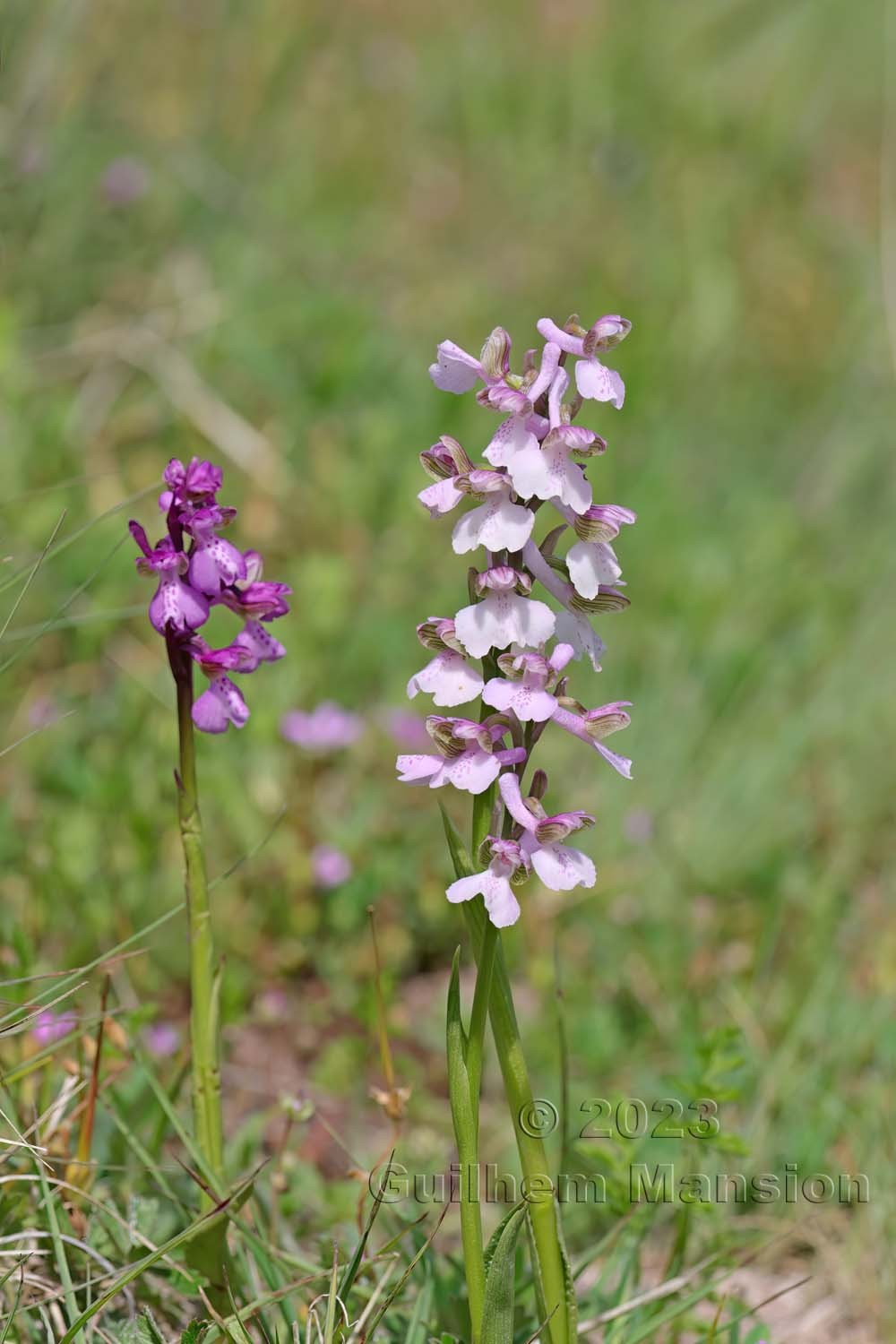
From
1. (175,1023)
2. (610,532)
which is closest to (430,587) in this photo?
(175,1023)

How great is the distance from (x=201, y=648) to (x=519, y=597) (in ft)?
1.39

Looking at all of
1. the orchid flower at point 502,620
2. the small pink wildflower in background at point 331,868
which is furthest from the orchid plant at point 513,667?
the small pink wildflower in background at point 331,868

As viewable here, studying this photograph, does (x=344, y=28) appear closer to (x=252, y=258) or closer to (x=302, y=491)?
(x=252, y=258)

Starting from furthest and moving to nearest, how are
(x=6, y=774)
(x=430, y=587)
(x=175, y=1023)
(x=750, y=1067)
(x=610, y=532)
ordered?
(x=430, y=587)
(x=6, y=774)
(x=175, y=1023)
(x=750, y=1067)
(x=610, y=532)

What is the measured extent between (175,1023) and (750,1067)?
1.22 m

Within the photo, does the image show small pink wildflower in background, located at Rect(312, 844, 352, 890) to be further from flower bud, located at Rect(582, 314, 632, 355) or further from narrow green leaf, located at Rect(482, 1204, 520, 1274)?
flower bud, located at Rect(582, 314, 632, 355)

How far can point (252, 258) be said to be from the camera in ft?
16.7

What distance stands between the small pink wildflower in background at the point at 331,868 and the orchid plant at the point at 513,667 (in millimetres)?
1633

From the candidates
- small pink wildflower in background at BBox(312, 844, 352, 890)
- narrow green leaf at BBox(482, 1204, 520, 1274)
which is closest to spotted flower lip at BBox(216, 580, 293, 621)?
narrow green leaf at BBox(482, 1204, 520, 1274)

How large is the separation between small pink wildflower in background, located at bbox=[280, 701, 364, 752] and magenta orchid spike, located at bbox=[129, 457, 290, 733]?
5.41ft

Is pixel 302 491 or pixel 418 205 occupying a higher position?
pixel 418 205

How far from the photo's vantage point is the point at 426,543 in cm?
424

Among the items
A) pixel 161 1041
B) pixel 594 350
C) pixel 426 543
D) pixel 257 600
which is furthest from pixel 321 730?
pixel 594 350

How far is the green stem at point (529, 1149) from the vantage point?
4.77 feet
